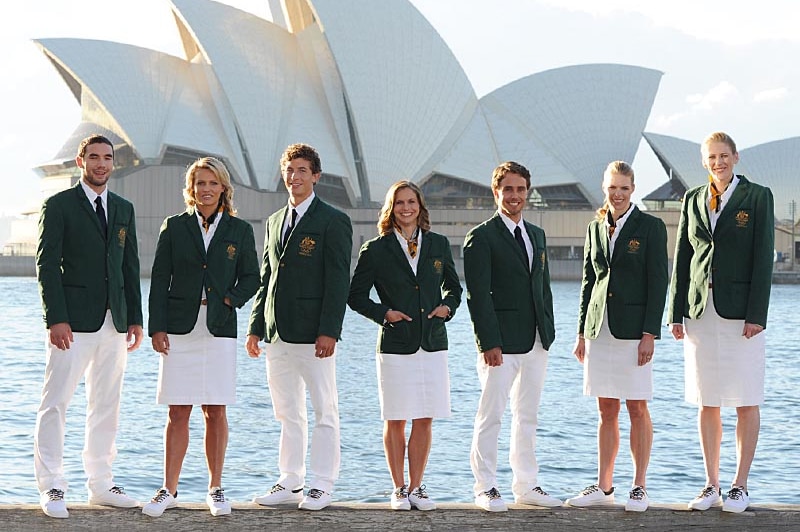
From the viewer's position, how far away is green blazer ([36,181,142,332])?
188 inches

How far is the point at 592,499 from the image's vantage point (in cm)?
496

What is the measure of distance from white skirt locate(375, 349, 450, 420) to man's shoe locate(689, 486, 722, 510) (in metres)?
1.24

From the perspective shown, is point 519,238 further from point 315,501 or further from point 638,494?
point 315,501

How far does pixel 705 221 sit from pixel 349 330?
2203 cm

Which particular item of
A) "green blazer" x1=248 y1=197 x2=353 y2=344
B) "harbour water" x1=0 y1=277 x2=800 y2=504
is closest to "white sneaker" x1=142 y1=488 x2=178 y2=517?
"green blazer" x1=248 y1=197 x2=353 y2=344

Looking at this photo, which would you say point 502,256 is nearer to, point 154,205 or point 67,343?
point 67,343

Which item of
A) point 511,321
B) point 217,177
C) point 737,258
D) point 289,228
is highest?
point 217,177

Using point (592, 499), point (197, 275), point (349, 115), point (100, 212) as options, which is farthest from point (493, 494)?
point (349, 115)

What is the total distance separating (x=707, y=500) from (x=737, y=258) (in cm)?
118

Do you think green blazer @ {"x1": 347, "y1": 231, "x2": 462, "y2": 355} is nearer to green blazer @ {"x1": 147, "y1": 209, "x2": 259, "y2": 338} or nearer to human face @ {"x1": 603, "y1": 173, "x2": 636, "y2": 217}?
green blazer @ {"x1": 147, "y1": 209, "x2": 259, "y2": 338}

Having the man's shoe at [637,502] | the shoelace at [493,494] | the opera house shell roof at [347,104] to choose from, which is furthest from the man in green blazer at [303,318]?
the opera house shell roof at [347,104]

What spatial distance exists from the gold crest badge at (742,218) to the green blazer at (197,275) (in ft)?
7.83

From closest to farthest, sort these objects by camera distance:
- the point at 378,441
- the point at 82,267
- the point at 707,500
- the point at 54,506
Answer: the point at 54,506, the point at 707,500, the point at 82,267, the point at 378,441

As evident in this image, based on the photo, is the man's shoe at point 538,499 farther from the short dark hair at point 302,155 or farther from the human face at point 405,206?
the short dark hair at point 302,155
